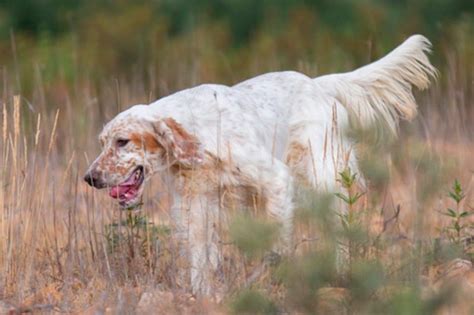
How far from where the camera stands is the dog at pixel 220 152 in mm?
6375

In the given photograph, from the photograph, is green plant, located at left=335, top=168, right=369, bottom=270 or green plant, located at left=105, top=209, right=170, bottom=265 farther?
→ green plant, located at left=105, top=209, right=170, bottom=265

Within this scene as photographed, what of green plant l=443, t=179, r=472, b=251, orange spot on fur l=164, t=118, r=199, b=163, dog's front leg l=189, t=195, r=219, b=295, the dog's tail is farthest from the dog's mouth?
green plant l=443, t=179, r=472, b=251

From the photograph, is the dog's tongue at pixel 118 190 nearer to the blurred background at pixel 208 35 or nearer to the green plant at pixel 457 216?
the green plant at pixel 457 216

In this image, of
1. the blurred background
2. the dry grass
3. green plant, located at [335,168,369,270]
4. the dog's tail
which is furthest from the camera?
the blurred background

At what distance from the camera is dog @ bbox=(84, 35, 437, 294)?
6375mm

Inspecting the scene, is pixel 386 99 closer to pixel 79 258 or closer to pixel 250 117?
pixel 250 117

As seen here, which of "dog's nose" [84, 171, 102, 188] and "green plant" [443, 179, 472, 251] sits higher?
"dog's nose" [84, 171, 102, 188]

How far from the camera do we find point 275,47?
46.4 ft

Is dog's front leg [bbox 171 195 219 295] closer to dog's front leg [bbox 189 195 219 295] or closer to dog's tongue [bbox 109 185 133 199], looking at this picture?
dog's front leg [bbox 189 195 219 295]

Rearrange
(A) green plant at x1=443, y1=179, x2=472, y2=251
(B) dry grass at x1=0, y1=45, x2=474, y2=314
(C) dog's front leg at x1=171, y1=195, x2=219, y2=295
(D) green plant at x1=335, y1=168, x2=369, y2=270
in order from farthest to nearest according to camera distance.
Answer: (C) dog's front leg at x1=171, y1=195, x2=219, y2=295 < (A) green plant at x1=443, y1=179, x2=472, y2=251 < (B) dry grass at x1=0, y1=45, x2=474, y2=314 < (D) green plant at x1=335, y1=168, x2=369, y2=270

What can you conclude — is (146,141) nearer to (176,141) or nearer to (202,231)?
(176,141)

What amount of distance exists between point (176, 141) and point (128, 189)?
33 centimetres

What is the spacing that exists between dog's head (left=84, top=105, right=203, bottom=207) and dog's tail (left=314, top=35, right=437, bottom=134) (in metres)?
1.10

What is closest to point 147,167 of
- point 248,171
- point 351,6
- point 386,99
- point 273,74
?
point 248,171
